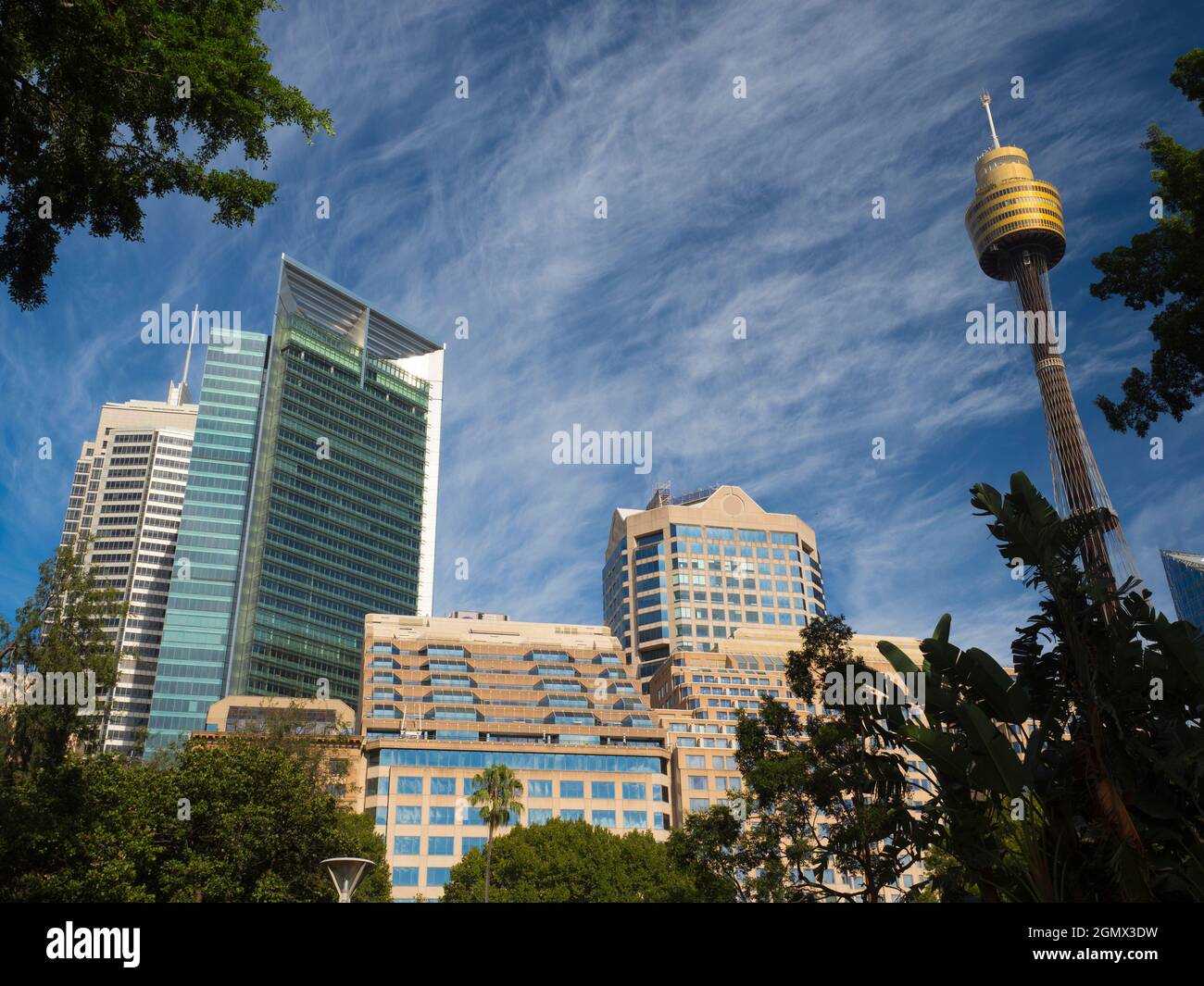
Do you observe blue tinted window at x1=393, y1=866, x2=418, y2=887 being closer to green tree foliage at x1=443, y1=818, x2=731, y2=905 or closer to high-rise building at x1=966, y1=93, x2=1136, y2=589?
green tree foliage at x1=443, y1=818, x2=731, y2=905

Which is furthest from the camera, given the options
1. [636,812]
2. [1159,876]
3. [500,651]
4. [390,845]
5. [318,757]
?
[500,651]

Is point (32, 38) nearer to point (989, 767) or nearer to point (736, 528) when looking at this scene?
point (989, 767)

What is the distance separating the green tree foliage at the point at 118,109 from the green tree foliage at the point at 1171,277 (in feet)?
63.9

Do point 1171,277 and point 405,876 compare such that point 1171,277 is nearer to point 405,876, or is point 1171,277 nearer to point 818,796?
point 818,796

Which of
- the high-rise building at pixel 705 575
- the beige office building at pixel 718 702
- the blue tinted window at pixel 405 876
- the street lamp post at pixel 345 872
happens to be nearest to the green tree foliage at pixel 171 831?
the street lamp post at pixel 345 872

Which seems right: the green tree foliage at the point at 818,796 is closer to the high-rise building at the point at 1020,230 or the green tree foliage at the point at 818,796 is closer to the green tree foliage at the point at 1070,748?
the green tree foliage at the point at 1070,748

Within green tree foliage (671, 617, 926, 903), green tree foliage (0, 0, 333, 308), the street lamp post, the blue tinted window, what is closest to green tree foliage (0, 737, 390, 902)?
the street lamp post

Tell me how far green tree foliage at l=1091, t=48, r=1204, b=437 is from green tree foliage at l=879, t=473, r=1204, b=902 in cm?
449

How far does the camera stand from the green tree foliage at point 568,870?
69.6 meters
